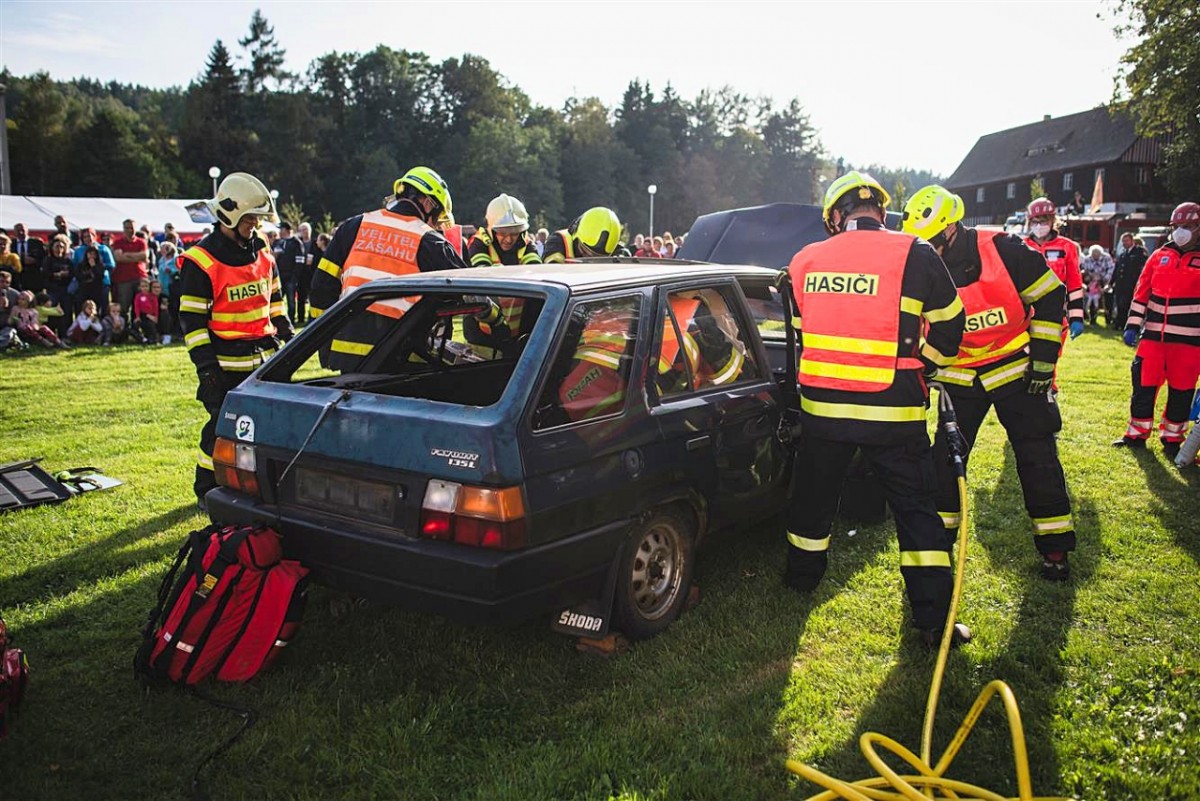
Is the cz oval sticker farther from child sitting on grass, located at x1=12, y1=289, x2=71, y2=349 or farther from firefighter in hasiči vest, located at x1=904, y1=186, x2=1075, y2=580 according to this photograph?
child sitting on grass, located at x1=12, y1=289, x2=71, y2=349

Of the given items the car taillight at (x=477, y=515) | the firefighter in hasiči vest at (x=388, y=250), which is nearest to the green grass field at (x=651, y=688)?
the car taillight at (x=477, y=515)

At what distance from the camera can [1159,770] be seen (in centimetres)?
288

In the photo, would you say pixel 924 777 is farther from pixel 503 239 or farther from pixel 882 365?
pixel 503 239

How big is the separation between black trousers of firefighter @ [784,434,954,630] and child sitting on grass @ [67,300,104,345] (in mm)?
13119

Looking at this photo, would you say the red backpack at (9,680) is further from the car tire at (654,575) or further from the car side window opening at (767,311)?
the car side window opening at (767,311)

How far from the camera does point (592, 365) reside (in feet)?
11.2

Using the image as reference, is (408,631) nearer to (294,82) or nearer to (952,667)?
(952,667)

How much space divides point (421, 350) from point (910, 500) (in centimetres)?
247

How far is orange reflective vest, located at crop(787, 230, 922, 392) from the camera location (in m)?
3.62

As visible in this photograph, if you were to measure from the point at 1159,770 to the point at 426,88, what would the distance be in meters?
78.2

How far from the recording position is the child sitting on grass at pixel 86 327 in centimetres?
1343

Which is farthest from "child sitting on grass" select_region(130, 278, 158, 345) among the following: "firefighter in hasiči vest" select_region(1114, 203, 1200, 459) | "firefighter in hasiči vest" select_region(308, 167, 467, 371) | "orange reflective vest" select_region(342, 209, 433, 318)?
"firefighter in hasiči vest" select_region(1114, 203, 1200, 459)

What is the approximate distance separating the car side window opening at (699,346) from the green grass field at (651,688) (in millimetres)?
1065

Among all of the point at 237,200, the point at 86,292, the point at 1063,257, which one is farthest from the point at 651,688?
the point at 86,292
